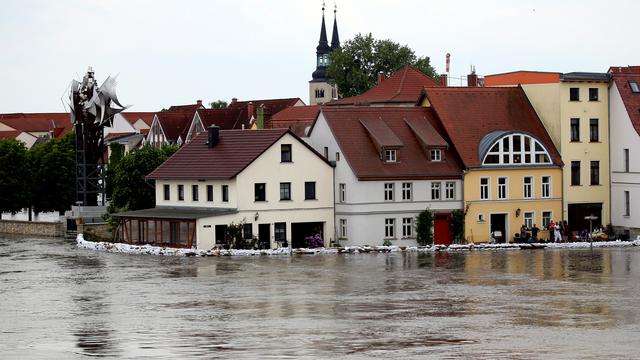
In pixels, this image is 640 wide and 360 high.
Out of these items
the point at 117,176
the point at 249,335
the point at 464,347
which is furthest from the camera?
the point at 117,176

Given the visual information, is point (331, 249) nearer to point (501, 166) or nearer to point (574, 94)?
point (501, 166)

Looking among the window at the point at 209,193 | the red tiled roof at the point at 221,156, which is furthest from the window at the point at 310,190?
the window at the point at 209,193

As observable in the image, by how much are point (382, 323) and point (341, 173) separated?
93.3ft

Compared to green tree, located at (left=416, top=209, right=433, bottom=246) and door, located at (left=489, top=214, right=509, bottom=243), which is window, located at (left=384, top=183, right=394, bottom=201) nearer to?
green tree, located at (left=416, top=209, right=433, bottom=246)

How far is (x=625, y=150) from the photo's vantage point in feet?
248

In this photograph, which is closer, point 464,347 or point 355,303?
point 464,347

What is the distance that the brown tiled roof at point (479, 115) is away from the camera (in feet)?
244

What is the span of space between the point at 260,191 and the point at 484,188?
12327 millimetres

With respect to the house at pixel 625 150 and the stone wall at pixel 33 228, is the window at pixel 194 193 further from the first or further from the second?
the house at pixel 625 150

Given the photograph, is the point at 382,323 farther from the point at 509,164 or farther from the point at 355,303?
the point at 509,164

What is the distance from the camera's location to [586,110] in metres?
75.9

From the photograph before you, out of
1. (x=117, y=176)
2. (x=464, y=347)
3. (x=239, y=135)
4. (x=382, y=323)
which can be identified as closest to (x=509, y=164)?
(x=239, y=135)

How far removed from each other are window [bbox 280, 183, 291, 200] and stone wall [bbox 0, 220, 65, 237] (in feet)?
70.9

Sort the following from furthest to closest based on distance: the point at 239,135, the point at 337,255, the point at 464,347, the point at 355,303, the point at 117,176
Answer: the point at 117,176 < the point at 239,135 < the point at 337,255 < the point at 355,303 < the point at 464,347
